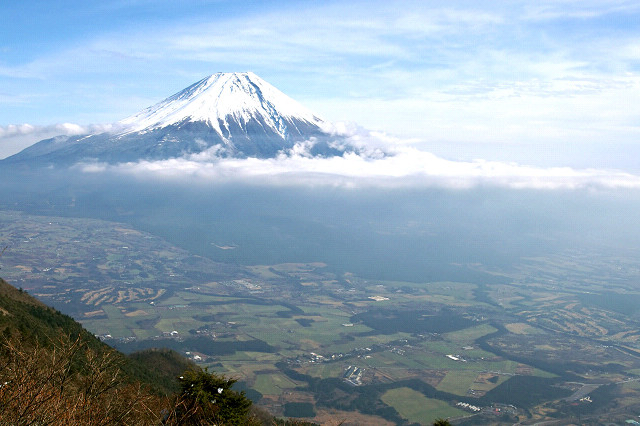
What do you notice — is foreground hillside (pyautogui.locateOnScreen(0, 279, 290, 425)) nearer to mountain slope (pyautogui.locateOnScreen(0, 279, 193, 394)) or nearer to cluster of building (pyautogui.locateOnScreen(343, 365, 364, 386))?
mountain slope (pyautogui.locateOnScreen(0, 279, 193, 394))

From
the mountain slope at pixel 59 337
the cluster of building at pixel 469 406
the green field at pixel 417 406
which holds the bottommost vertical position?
the cluster of building at pixel 469 406

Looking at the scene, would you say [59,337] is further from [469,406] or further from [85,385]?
[469,406]

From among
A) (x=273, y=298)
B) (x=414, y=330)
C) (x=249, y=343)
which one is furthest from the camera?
(x=273, y=298)

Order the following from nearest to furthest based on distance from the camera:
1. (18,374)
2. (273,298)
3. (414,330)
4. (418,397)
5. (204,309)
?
(18,374) → (418,397) → (414,330) → (204,309) → (273,298)

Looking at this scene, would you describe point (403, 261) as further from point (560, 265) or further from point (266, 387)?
point (266, 387)

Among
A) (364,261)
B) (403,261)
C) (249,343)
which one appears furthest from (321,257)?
(249,343)

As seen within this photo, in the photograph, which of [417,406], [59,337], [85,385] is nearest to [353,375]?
[417,406]

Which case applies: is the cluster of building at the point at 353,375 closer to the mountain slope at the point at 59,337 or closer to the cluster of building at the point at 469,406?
the cluster of building at the point at 469,406

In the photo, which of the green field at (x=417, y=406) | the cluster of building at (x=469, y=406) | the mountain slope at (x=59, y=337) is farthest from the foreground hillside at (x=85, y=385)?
the cluster of building at (x=469, y=406)

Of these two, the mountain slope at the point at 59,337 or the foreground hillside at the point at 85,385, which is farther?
the mountain slope at the point at 59,337
